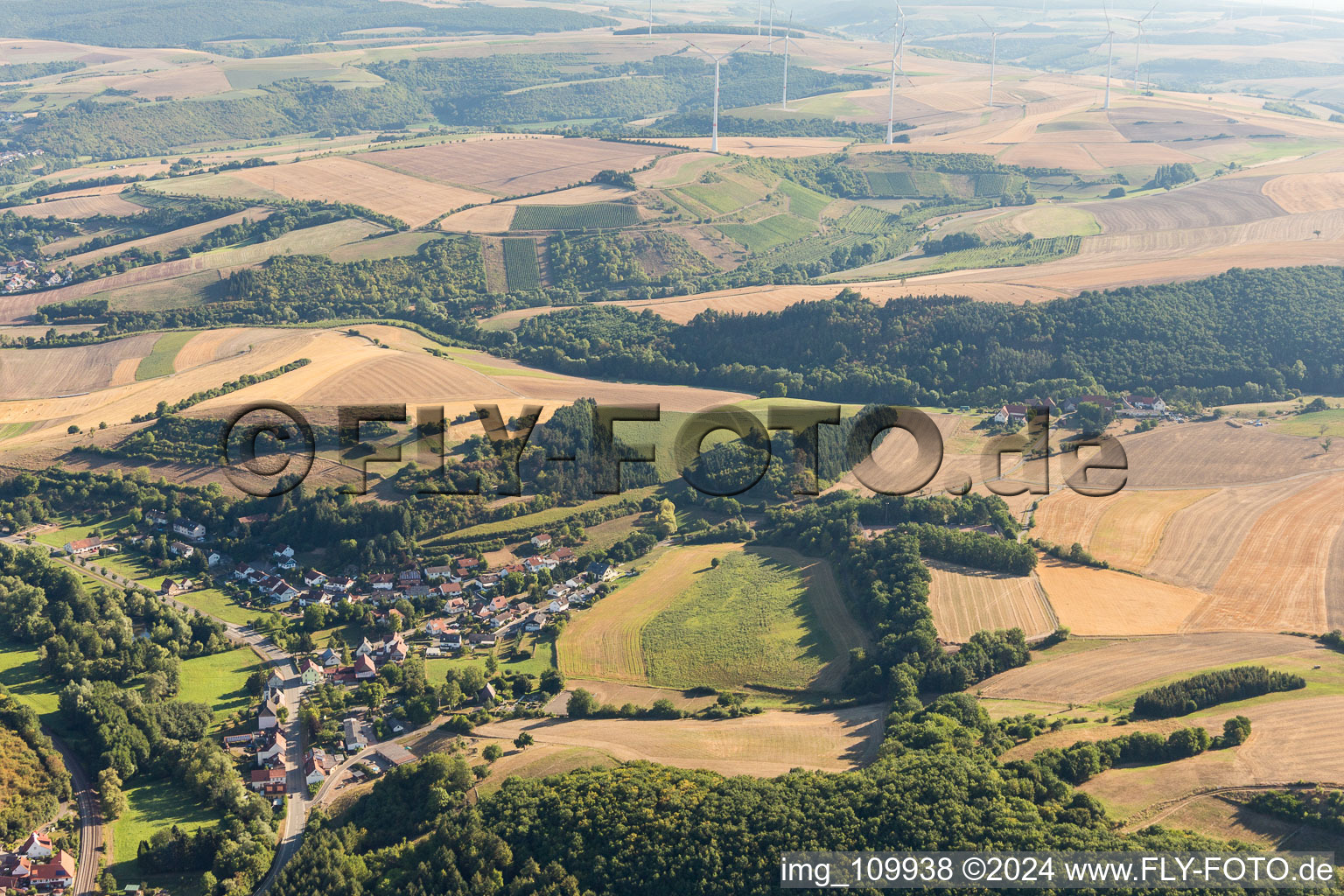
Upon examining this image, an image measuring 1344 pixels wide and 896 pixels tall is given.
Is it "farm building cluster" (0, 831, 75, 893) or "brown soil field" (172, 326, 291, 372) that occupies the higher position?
"brown soil field" (172, 326, 291, 372)

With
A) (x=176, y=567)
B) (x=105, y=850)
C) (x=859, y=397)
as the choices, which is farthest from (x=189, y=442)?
(x=859, y=397)

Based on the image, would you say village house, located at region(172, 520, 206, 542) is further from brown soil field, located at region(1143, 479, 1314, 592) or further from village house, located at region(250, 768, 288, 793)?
brown soil field, located at region(1143, 479, 1314, 592)

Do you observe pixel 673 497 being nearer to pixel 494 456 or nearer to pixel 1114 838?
pixel 494 456

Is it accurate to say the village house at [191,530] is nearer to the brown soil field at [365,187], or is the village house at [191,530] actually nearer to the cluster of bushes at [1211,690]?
the cluster of bushes at [1211,690]

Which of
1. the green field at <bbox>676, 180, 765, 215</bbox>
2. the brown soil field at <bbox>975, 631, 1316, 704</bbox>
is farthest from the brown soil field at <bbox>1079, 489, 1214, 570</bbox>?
the green field at <bbox>676, 180, 765, 215</bbox>

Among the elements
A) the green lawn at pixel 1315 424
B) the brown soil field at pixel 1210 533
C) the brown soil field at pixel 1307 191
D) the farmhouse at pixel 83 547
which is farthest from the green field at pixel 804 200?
the farmhouse at pixel 83 547

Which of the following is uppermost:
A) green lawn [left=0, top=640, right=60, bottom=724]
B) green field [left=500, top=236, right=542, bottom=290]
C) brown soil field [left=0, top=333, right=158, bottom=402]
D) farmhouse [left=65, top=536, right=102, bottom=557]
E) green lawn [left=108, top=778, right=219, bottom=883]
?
green field [left=500, top=236, right=542, bottom=290]
